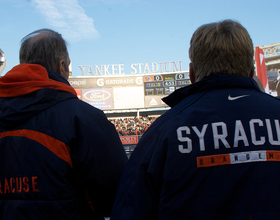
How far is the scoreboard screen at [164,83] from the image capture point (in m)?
29.7

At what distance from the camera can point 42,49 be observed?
71.4 inches

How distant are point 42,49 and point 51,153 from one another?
786mm

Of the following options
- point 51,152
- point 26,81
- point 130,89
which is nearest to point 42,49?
point 26,81

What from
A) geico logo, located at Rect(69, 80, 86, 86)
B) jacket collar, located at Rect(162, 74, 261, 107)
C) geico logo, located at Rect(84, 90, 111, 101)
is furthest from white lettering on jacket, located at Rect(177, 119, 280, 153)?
geico logo, located at Rect(69, 80, 86, 86)

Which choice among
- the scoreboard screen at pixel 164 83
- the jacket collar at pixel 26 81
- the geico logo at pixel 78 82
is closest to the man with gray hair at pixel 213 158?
the jacket collar at pixel 26 81

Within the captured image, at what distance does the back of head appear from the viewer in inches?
53.6

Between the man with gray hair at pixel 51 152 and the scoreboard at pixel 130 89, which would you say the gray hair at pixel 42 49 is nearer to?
the man with gray hair at pixel 51 152

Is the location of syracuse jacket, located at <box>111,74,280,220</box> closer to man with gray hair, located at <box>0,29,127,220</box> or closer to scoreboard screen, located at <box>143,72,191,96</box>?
man with gray hair, located at <box>0,29,127,220</box>

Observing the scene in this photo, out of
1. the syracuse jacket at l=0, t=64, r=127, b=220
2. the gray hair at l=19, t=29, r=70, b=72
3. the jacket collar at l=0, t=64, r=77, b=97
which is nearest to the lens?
the syracuse jacket at l=0, t=64, r=127, b=220

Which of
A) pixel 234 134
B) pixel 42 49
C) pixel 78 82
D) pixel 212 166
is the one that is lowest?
pixel 212 166

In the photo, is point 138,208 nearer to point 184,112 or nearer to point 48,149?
point 184,112

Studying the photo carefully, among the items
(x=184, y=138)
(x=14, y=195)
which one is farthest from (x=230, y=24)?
(x=14, y=195)

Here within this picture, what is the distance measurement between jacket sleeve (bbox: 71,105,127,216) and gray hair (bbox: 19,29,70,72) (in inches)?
20.6

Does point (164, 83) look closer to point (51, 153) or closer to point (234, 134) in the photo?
point (51, 153)
